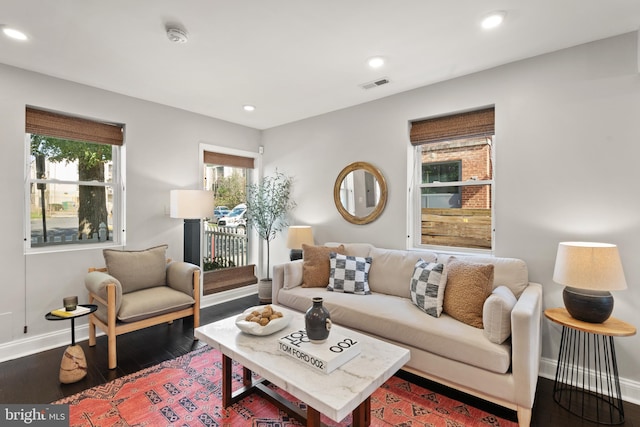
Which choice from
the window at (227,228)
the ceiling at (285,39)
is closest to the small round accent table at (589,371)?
the ceiling at (285,39)

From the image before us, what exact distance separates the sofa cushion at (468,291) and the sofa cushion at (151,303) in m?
2.43

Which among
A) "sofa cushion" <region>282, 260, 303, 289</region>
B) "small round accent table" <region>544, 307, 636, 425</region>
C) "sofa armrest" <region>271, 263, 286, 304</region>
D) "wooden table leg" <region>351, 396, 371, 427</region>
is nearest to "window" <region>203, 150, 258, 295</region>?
"sofa armrest" <region>271, 263, 286, 304</region>

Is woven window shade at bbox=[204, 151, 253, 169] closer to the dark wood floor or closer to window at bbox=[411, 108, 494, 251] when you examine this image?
the dark wood floor

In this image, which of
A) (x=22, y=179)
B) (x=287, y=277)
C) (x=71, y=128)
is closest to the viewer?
(x=22, y=179)

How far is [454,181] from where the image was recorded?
3.21m

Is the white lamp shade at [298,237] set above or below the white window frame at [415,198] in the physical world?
below

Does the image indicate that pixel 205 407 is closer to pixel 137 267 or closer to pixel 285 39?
pixel 137 267

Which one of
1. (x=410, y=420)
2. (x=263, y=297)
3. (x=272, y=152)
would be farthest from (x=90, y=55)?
(x=410, y=420)

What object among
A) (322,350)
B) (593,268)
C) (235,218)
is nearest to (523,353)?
(593,268)

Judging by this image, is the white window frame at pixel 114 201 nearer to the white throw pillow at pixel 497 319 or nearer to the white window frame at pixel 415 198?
the white window frame at pixel 415 198

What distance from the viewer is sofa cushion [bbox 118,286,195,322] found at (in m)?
2.64

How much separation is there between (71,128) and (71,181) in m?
0.54

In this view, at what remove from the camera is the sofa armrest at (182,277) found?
3.11 m

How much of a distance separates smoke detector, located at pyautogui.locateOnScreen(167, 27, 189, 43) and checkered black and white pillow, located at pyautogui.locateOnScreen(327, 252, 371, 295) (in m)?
2.32
